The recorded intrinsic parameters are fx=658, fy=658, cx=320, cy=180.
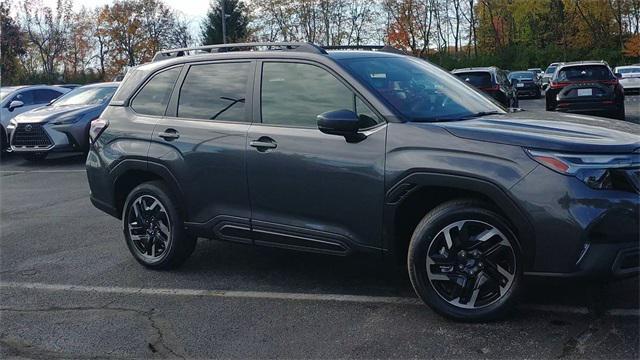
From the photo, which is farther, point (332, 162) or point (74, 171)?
point (74, 171)

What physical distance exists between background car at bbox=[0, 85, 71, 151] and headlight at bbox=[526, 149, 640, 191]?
14.9 metres

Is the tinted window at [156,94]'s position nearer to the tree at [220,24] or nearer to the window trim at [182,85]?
the window trim at [182,85]

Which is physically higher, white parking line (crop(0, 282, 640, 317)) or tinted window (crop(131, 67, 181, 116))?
tinted window (crop(131, 67, 181, 116))

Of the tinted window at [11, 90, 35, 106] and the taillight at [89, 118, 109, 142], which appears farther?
the tinted window at [11, 90, 35, 106]

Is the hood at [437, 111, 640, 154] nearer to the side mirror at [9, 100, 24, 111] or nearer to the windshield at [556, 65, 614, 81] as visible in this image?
the windshield at [556, 65, 614, 81]

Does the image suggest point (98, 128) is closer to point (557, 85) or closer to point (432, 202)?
point (432, 202)

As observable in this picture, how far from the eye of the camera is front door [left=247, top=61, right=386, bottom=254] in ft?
14.1

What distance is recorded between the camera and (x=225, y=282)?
5.27m

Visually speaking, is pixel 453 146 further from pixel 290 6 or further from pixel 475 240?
pixel 290 6

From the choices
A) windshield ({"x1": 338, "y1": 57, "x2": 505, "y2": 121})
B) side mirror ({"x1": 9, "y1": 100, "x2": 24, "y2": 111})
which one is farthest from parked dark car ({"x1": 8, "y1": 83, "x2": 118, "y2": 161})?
windshield ({"x1": 338, "y1": 57, "x2": 505, "y2": 121})

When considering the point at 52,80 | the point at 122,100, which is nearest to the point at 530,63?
the point at 52,80

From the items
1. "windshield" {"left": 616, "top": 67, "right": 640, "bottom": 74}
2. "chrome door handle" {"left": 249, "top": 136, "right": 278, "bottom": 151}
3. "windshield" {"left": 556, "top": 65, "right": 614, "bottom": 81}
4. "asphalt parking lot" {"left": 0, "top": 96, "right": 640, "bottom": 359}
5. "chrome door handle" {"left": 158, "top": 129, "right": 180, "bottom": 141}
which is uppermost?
"windshield" {"left": 616, "top": 67, "right": 640, "bottom": 74}

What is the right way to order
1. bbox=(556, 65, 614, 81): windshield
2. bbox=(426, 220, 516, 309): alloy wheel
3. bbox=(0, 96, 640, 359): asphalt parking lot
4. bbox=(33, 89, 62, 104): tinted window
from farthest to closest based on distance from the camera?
bbox=(33, 89, 62, 104): tinted window < bbox=(556, 65, 614, 81): windshield < bbox=(426, 220, 516, 309): alloy wheel < bbox=(0, 96, 640, 359): asphalt parking lot

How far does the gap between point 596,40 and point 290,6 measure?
30.8 metres
